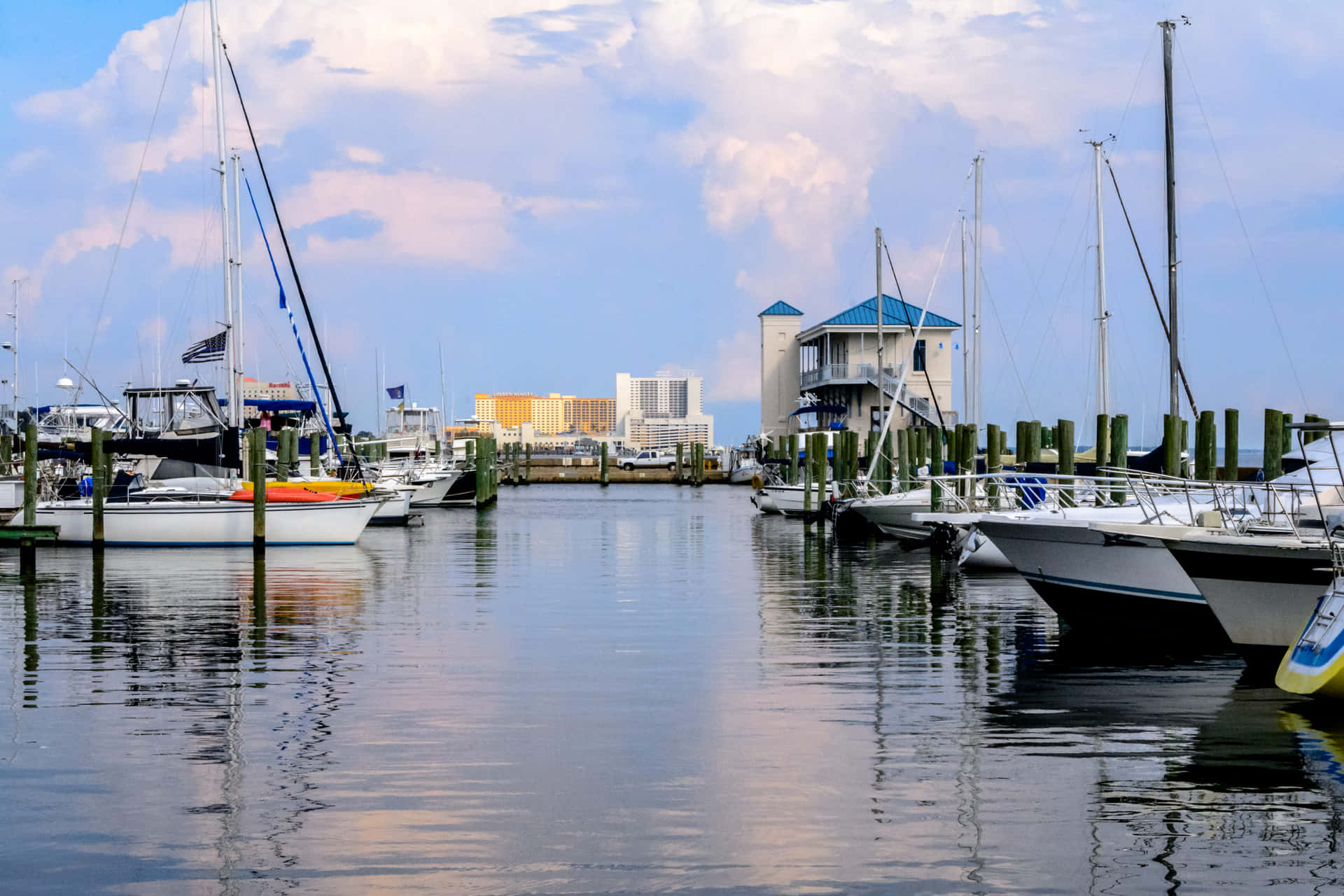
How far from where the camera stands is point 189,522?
3183 centimetres

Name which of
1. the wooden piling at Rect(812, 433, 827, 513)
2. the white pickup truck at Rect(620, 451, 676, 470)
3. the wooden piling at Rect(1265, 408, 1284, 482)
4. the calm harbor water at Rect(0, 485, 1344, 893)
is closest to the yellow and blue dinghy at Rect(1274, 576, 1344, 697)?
the calm harbor water at Rect(0, 485, 1344, 893)

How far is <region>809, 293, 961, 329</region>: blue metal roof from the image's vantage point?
74.1 metres

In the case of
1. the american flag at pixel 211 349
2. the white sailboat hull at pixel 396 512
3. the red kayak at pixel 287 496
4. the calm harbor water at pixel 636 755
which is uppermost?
the american flag at pixel 211 349

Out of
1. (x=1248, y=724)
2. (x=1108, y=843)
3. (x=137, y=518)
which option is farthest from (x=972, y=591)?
(x=137, y=518)

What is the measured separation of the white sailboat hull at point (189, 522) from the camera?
104 ft

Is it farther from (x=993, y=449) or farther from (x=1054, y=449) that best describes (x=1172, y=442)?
(x=1054, y=449)

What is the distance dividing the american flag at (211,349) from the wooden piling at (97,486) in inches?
175

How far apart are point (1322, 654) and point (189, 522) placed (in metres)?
25.7

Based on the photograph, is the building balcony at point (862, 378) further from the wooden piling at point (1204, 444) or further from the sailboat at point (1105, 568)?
the sailboat at point (1105, 568)

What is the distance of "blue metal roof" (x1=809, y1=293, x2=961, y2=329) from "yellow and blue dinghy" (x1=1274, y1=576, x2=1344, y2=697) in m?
61.1

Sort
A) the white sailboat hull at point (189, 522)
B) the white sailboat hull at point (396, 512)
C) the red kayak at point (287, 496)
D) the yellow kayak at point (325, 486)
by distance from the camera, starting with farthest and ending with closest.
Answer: the white sailboat hull at point (396, 512), the yellow kayak at point (325, 486), the red kayak at point (287, 496), the white sailboat hull at point (189, 522)

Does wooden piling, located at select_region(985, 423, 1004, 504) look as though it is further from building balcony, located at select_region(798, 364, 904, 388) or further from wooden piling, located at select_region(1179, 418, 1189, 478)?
building balcony, located at select_region(798, 364, 904, 388)

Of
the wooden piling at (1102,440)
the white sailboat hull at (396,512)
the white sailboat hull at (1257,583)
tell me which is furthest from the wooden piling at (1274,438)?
the white sailboat hull at (396,512)

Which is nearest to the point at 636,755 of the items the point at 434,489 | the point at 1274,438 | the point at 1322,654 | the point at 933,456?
the point at 1322,654
